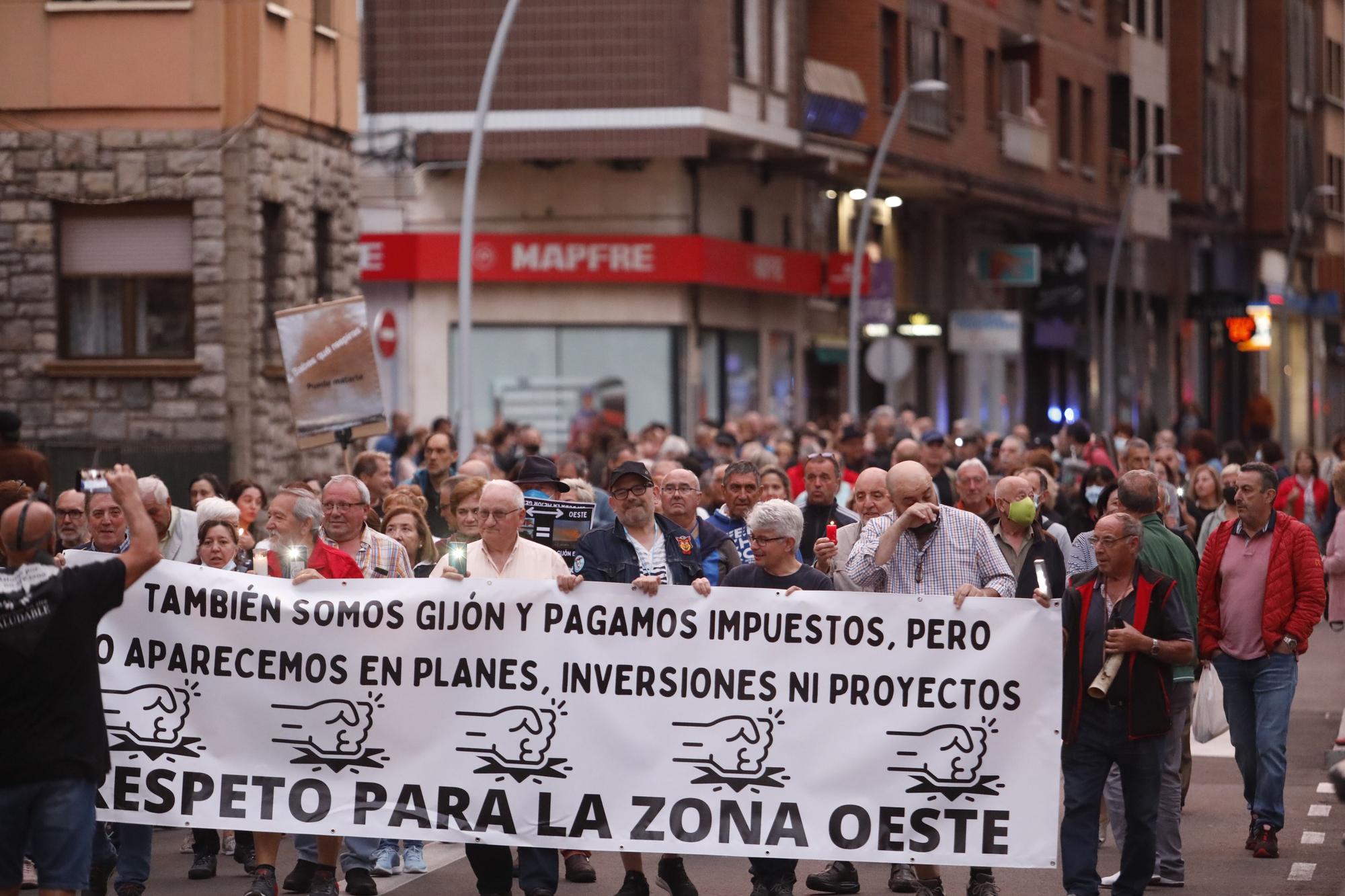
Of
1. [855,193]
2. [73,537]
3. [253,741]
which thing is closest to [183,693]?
[253,741]

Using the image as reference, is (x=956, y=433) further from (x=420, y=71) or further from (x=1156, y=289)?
(x=1156, y=289)

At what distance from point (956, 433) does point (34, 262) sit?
9910 mm

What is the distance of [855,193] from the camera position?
4234 centimetres

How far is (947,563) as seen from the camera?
34.8ft

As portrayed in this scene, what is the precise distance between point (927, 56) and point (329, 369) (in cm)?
2822

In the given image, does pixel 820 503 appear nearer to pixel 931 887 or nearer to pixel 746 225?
pixel 931 887

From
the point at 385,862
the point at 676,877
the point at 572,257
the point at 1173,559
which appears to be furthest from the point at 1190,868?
the point at 572,257

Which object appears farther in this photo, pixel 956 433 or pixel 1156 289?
pixel 1156 289

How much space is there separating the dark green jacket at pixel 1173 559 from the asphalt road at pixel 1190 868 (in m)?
1.19

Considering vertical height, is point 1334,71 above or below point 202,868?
above

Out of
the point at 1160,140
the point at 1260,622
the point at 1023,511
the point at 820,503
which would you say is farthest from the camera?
the point at 1160,140

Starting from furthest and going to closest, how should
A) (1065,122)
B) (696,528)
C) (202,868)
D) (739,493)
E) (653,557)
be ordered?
(1065,122) < (739,493) < (696,528) < (202,868) < (653,557)

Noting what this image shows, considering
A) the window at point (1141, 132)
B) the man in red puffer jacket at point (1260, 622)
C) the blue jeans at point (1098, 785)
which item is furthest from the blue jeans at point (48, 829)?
the window at point (1141, 132)

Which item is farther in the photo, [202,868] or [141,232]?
[141,232]
